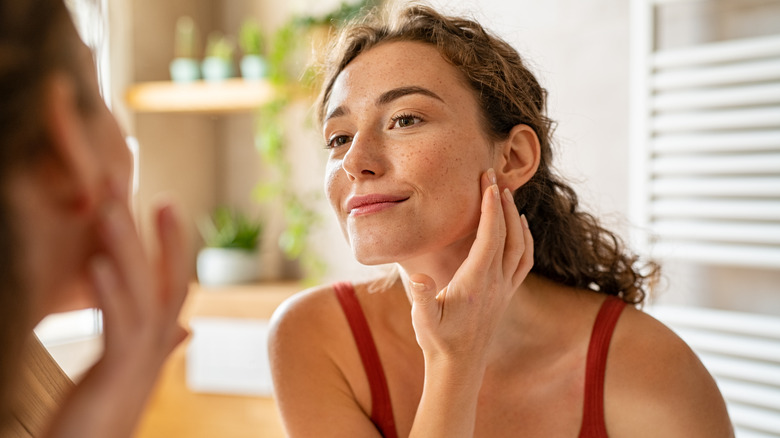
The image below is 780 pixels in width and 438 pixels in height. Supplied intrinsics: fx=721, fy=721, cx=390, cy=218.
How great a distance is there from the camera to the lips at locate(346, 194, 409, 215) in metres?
1.00

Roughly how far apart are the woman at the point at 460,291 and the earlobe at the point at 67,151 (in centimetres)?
54

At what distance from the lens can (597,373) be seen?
3.60ft

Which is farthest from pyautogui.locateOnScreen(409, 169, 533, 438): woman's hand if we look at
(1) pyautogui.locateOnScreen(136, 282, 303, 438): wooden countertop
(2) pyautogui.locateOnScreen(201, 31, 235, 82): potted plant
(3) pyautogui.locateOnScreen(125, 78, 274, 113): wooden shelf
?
(2) pyautogui.locateOnScreen(201, 31, 235, 82): potted plant

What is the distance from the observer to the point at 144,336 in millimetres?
423

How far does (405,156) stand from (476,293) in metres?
0.21

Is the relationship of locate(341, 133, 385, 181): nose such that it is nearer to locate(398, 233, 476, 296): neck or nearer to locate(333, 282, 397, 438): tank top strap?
locate(398, 233, 476, 296): neck

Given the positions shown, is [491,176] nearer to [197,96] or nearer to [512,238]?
[512,238]

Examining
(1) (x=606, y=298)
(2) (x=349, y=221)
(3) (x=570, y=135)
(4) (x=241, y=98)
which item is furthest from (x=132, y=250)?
(4) (x=241, y=98)

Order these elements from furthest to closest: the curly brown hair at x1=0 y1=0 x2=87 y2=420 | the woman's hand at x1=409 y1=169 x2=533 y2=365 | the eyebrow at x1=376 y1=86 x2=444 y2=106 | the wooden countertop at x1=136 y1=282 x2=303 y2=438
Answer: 1. the wooden countertop at x1=136 y1=282 x2=303 y2=438
2. the eyebrow at x1=376 y1=86 x2=444 y2=106
3. the woman's hand at x1=409 y1=169 x2=533 y2=365
4. the curly brown hair at x1=0 y1=0 x2=87 y2=420

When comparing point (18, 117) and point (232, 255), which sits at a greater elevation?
point (18, 117)

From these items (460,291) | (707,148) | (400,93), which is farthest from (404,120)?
(707,148)

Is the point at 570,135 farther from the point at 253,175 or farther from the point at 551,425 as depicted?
the point at 253,175

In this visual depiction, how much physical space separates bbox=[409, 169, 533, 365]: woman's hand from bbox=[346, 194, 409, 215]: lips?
122 millimetres

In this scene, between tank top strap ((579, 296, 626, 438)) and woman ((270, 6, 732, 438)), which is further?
tank top strap ((579, 296, 626, 438))
